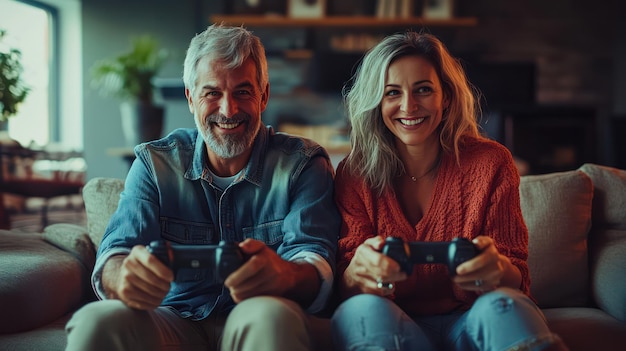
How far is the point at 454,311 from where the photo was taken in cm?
159

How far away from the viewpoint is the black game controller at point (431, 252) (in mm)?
1299

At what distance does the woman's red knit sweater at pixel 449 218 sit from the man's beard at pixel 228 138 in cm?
27

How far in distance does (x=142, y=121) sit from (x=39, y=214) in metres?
1.29

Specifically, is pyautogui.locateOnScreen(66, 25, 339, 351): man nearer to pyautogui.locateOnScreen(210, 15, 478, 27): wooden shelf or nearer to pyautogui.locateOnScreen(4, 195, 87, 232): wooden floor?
pyautogui.locateOnScreen(4, 195, 87, 232): wooden floor

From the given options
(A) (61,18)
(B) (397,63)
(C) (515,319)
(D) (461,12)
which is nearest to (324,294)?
(C) (515,319)

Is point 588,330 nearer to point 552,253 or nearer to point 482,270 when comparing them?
point 552,253

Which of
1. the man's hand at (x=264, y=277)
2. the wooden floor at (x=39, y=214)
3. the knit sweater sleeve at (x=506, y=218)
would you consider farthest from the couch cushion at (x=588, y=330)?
the wooden floor at (x=39, y=214)

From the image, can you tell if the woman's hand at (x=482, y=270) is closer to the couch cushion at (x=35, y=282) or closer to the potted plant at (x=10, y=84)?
the couch cushion at (x=35, y=282)

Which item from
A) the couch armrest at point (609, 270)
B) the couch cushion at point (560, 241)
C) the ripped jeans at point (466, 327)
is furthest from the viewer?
the couch cushion at point (560, 241)

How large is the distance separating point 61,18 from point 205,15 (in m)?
1.57

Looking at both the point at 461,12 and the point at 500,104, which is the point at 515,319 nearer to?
the point at 500,104

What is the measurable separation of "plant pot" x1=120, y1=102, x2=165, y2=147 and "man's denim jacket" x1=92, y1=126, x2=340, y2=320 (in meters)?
3.11

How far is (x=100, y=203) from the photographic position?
6.40ft

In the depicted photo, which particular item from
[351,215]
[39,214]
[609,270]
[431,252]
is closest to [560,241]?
[609,270]
